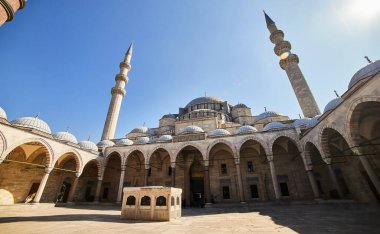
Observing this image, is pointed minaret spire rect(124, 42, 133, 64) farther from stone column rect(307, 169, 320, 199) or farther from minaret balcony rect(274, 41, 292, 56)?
stone column rect(307, 169, 320, 199)

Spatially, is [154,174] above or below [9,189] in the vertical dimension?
above

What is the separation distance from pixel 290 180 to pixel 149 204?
14080 mm

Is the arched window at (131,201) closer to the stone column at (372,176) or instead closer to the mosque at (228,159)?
the mosque at (228,159)

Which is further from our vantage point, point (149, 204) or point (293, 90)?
point (293, 90)

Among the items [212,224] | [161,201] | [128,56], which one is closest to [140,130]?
[128,56]

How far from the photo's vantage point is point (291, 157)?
16.9 m

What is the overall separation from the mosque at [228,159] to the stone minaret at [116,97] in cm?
49

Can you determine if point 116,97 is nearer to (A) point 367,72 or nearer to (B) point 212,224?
(B) point 212,224

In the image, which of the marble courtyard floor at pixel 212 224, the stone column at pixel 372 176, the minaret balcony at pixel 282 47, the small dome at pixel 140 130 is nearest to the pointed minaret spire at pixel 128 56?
the small dome at pixel 140 130

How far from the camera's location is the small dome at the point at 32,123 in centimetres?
1686

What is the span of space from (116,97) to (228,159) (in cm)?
1826

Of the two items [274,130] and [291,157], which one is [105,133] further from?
[291,157]

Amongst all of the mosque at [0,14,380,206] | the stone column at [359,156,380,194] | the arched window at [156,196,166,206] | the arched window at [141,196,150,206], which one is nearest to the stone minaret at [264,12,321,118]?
the mosque at [0,14,380,206]

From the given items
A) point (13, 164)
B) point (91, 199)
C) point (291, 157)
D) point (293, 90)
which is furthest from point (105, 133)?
point (293, 90)
